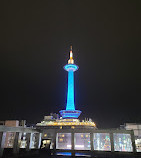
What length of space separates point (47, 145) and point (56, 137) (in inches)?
219

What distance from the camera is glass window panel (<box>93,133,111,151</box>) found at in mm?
27219

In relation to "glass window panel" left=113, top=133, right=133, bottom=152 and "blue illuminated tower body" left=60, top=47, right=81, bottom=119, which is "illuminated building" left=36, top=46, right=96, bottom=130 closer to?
"blue illuminated tower body" left=60, top=47, right=81, bottom=119

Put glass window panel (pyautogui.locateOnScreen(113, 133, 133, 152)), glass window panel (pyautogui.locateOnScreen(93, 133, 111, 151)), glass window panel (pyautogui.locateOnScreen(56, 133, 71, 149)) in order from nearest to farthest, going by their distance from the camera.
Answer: glass window panel (pyautogui.locateOnScreen(113, 133, 133, 152))
glass window panel (pyautogui.locateOnScreen(93, 133, 111, 151))
glass window panel (pyautogui.locateOnScreen(56, 133, 71, 149))

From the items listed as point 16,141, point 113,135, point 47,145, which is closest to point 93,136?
point 113,135

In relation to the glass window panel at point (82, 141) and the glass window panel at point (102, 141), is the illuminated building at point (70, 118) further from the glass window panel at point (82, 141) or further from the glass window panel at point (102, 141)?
the glass window panel at point (102, 141)

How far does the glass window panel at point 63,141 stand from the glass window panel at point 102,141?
16.4 feet

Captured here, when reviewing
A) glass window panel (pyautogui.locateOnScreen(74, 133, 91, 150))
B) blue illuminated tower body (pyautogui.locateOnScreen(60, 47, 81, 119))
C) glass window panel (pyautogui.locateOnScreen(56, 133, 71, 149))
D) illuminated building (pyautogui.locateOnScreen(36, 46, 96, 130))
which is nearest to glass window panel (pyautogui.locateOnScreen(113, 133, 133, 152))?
glass window panel (pyautogui.locateOnScreen(74, 133, 91, 150))

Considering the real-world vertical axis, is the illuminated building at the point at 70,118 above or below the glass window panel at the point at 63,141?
above

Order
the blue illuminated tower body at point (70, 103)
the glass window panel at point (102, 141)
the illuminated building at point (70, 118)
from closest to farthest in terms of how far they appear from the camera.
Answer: the glass window panel at point (102, 141)
the illuminated building at point (70, 118)
the blue illuminated tower body at point (70, 103)

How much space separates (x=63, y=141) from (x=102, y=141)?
7.51m

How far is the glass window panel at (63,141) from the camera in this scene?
28.2 m

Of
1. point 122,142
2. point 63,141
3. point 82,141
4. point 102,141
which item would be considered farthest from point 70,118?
point 122,142

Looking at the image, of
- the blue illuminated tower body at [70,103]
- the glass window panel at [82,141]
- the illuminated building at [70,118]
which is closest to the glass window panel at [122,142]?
the glass window panel at [82,141]

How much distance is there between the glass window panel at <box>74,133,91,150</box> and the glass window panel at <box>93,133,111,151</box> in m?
1.33
